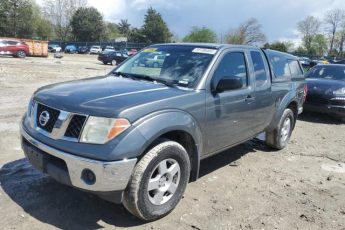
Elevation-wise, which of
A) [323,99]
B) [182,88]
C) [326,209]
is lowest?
[326,209]

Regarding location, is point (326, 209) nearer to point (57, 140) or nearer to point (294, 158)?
point (294, 158)

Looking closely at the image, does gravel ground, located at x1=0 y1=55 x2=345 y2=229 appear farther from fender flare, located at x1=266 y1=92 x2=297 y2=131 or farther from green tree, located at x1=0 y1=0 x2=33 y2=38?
green tree, located at x1=0 y1=0 x2=33 y2=38

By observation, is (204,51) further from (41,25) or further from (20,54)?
(41,25)

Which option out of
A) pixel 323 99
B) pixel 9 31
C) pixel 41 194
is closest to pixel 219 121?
pixel 41 194

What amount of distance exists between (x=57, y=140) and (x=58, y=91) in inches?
28.0

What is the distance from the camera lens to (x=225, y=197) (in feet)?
15.2

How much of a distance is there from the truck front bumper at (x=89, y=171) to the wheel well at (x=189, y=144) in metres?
0.78

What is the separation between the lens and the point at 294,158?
6.55 metres

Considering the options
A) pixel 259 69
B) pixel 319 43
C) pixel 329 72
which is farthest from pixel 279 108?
pixel 319 43

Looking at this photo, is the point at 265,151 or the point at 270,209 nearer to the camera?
the point at 270,209

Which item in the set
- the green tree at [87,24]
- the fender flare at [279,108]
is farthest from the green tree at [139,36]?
the fender flare at [279,108]

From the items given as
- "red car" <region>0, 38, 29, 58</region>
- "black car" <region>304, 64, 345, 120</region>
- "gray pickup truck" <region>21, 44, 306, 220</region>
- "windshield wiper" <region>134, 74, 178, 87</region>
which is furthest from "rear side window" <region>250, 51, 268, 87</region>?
"red car" <region>0, 38, 29, 58</region>

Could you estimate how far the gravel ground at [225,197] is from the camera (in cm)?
387

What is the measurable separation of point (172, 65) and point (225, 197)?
1800 millimetres
